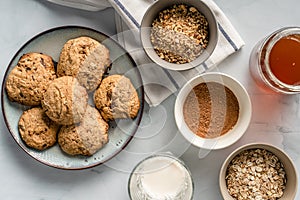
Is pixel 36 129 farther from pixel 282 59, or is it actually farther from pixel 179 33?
pixel 282 59

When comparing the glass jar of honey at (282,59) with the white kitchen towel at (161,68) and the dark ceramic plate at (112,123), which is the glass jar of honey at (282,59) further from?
the dark ceramic plate at (112,123)

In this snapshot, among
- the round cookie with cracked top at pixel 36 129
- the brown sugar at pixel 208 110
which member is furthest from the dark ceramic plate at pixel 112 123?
the brown sugar at pixel 208 110

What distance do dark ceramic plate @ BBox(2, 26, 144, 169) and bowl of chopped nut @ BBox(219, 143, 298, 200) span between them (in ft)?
1.06

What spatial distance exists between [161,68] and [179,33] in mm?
131

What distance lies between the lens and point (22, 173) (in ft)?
5.22

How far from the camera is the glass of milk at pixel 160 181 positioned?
1521 millimetres

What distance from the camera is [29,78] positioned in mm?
1476

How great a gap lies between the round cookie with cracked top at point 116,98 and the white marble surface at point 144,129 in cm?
9

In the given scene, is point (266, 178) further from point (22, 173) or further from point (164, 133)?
point (22, 173)

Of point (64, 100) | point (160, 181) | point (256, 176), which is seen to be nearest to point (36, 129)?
point (64, 100)

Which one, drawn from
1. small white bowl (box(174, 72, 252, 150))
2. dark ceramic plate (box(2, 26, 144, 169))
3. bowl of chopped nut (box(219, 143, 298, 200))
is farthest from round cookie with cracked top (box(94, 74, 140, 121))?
bowl of chopped nut (box(219, 143, 298, 200))

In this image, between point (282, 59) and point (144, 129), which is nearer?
point (282, 59)

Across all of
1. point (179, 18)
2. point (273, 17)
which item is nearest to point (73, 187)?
point (179, 18)

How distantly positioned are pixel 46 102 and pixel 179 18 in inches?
18.2
